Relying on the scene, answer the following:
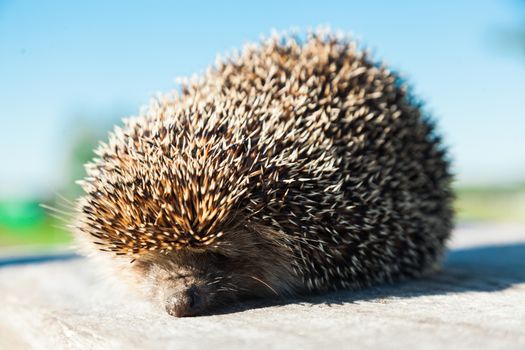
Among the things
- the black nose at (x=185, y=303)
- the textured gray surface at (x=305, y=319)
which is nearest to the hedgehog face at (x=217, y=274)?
the black nose at (x=185, y=303)

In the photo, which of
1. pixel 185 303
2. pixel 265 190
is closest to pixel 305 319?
pixel 185 303

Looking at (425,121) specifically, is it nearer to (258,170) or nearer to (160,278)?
(258,170)

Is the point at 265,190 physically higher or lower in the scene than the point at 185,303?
higher

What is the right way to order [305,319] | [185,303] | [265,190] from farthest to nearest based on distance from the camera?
[265,190]
[185,303]
[305,319]

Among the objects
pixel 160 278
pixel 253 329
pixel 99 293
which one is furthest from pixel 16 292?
pixel 253 329

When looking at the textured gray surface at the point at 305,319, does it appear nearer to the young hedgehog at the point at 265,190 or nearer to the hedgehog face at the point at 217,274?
the hedgehog face at the point at 217,274

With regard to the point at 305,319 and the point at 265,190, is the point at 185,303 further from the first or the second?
the point at 265,190

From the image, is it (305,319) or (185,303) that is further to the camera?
(185,303)
